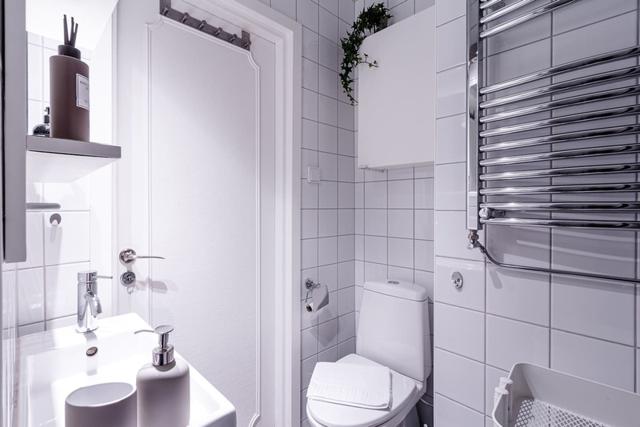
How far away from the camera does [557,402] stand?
2.75 feet

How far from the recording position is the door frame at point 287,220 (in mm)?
1560

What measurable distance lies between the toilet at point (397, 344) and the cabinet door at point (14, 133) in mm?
1133

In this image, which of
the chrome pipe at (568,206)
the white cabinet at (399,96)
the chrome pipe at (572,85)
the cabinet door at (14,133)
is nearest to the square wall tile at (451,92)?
the chrome pipe at (572,85)

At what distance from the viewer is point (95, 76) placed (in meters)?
1.07

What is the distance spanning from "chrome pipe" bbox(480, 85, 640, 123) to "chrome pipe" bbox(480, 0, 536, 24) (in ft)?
0.86

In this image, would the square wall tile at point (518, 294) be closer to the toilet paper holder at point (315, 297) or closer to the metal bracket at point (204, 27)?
the toilet paper holder at point (315, 297)

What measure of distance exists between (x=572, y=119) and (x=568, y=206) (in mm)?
213

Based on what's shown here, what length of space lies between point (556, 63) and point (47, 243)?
1.51 m

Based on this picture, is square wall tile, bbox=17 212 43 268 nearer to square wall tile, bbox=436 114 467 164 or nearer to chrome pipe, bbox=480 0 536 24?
square wall tile, bbox=436 114 467 164

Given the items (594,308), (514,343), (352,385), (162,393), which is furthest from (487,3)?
(352,385)

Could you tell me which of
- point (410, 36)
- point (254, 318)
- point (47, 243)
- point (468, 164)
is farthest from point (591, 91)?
point (47, 243)

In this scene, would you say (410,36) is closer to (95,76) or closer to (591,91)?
(591,91)

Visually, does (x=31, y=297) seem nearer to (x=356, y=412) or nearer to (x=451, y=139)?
(x=356, y=412)

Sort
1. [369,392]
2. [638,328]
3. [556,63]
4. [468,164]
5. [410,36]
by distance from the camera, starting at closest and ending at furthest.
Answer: [638,328], [556,63], [468,164], [369,392], [410,36]
